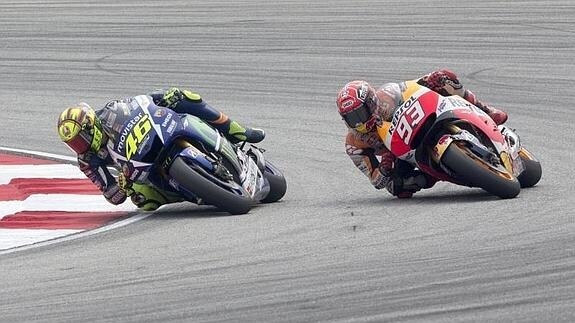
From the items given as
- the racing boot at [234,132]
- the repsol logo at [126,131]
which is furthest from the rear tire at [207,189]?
the racing boot at [234,132]

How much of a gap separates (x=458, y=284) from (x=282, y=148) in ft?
22.2

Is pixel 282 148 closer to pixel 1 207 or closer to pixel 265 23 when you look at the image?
pixel 1 207

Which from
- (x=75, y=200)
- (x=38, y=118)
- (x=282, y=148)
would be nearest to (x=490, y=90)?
(x=282, y=148)

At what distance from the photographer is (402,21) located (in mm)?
21953

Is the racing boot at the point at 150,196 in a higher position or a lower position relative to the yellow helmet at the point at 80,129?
lower

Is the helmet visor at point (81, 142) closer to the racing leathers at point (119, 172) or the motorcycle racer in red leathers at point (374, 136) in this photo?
the racing leathers at point (119, 172)

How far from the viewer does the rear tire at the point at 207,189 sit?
35.2 feet

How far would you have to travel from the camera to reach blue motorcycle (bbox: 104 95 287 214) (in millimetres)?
10789

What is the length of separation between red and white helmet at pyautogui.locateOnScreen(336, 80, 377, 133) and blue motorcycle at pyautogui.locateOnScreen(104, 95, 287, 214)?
0.91 m

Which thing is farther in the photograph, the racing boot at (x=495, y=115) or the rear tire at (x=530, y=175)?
the racing boot at (x=495, y=115)

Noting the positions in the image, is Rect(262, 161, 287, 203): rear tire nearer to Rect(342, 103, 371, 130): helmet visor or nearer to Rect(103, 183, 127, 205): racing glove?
Rect(342, 103, 371, 130): helmet visor

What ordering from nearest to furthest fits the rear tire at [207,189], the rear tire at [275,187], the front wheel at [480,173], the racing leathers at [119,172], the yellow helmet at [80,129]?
1. the front wheel at [480,173]
2. the rear tire at [207,189]
3. the yellow helmet at [80,129]
4. the racing leathers at [119,172]
5. the rear tire at [275,187]

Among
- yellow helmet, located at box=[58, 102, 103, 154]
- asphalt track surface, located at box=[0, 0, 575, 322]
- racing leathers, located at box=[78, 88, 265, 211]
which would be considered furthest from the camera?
racing leathers, located at box=[78, 88, 265, 211]

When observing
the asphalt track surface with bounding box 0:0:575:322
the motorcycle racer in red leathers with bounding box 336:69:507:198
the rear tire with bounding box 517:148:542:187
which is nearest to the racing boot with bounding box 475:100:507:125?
the motorcycle racer in red leathers with bounding box 336:69:507:198
